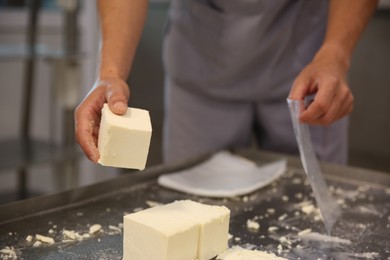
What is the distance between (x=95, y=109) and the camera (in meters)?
0.86

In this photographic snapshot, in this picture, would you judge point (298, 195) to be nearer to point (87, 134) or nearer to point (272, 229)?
point (272, 229)

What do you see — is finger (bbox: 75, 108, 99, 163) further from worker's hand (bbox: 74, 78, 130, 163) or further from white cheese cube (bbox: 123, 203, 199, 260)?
white cheese cube (bbox: 123, 203, 199, 260)

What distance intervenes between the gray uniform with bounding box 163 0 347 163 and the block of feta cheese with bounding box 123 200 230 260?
54 cm

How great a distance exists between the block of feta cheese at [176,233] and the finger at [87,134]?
0.11 m

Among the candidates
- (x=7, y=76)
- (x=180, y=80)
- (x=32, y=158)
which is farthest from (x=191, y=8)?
(x=7, y=76)

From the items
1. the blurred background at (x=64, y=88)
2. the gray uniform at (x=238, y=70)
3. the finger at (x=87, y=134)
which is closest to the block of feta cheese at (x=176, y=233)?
the finger at (x=87, y=134)

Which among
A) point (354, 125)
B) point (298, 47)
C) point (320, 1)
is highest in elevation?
point (320, 1)

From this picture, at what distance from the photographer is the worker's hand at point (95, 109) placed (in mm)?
802

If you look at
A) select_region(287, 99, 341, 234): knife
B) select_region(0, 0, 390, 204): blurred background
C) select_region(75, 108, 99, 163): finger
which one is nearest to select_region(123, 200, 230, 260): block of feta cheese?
select_region(75, 108, 99, 163): finger

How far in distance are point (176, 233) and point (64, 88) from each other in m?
1.50

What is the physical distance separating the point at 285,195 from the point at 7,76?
62.9 inches

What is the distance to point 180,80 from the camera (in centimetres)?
135

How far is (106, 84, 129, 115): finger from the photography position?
0.79m

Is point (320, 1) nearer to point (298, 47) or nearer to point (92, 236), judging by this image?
point (298, 47)
